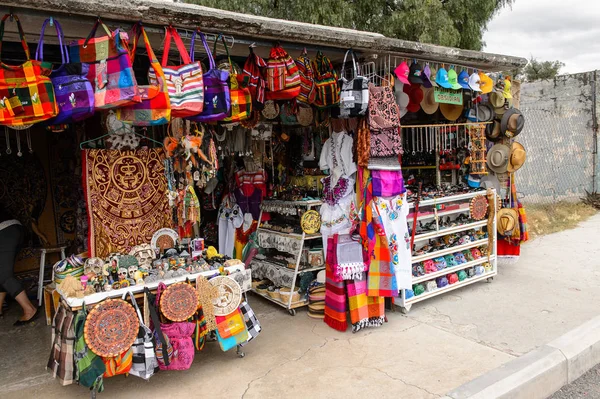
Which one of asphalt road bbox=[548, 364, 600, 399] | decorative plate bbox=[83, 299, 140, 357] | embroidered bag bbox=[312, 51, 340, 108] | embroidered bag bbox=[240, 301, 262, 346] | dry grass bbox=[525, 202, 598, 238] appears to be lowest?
asphalt road bbox=[548, 364, 600, 399]

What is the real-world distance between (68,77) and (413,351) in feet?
11.3

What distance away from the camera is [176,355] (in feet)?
11.1

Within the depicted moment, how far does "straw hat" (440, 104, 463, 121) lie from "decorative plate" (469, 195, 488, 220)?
109 cm

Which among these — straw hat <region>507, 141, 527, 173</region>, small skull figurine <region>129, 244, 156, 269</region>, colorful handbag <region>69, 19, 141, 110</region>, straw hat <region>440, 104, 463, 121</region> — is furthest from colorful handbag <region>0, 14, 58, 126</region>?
straw hat <region>507, 141, 527, 173</region>

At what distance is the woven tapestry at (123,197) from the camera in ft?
12.9

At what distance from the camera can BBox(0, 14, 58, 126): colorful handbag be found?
2.68m

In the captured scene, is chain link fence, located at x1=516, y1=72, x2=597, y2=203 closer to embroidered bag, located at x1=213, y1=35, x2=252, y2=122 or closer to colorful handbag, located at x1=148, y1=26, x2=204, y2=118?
embroidered bag, located at x1=213, y1=35, x2=252, y2=122

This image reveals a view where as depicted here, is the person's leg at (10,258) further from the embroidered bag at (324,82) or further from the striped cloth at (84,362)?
the embroidered bag at (324,82)

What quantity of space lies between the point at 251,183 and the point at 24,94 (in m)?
3.03

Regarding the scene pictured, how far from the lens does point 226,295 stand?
3.68 m

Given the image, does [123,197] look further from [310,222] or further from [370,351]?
[370,351]

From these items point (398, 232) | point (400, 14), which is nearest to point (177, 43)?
point (398, 232)

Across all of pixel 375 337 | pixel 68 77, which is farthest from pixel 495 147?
pixel 68 77

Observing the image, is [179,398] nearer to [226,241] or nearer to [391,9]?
[226,241]
